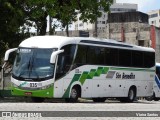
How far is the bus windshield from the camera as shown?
23359 millimetres

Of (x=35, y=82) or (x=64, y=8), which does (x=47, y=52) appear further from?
(x=64, y=8)

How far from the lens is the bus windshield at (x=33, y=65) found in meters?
23.4

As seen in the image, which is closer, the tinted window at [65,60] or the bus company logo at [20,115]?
the bus company logo at [20,115]

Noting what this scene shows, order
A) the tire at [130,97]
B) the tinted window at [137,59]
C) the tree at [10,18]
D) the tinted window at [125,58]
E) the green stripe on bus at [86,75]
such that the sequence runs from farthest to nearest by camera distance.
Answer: the tire at [130,97], the tinted window at [137,59], the tree at [10,18], the tinted window at [125,58], the green stripe on bus at [86,75]

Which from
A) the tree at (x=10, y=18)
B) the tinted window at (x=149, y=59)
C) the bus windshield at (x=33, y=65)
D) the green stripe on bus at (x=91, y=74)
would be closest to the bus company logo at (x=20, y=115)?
the bus windshield at (x=33, y=65)

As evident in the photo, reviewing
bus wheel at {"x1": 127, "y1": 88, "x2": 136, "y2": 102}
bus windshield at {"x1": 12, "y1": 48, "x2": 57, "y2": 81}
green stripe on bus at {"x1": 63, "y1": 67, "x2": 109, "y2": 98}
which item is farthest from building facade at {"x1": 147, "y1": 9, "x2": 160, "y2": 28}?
bus windshield at {"x1": 12, "y1": 48, "x2": 57, "y2": 81}

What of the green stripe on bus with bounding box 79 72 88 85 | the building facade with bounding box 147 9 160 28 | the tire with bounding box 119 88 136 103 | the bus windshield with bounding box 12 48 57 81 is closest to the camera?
the bus windshield with bounding box 12 48 57 81

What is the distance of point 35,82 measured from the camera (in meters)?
23.4

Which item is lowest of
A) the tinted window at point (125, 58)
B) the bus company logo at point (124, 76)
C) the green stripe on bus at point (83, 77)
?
the bus company logo at point (124, 76)

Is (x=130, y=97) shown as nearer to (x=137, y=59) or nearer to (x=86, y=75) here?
(x=137, y=59)

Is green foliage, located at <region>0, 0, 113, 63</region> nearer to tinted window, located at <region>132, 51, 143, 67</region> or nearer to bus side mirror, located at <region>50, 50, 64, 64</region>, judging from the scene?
tinted window, located at <region>132, 51, 143, 67</region>

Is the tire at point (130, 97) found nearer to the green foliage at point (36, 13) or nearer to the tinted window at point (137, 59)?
the tinted window at point (137, 59)

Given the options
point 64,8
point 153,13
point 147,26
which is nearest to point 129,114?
point 64,8

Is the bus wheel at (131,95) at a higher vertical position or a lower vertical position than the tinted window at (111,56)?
lower
